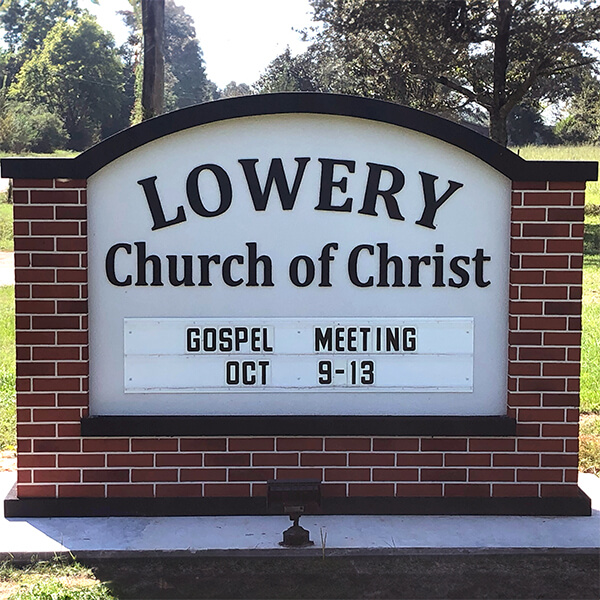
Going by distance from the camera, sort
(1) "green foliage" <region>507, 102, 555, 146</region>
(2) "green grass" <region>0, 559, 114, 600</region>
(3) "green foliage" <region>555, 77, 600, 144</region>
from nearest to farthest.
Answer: (2) "green grass" <region>0, 559, 114, 600</region>
(3) "green foliage" <region>555, 77, 600, 144</region>
(1) "green foliage" <region>507, 102, 555, 146</region>

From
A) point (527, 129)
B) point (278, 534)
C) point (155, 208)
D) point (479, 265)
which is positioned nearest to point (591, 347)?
point (479, 265)

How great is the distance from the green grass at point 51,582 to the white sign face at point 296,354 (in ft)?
Result: 3.32

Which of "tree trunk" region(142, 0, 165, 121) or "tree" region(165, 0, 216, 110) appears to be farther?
"tree" region(165, 0, 216, 110)

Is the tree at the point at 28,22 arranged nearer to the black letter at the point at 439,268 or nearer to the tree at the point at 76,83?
the tree at the point at 76,83

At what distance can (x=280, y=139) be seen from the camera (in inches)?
192

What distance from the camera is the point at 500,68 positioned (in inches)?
960

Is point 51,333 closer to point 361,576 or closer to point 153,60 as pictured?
point 361,576

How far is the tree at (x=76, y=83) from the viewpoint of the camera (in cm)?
6825

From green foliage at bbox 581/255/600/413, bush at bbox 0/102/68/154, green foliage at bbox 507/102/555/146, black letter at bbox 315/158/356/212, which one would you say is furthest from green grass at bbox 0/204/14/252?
green foliage at bbox 507/102/555/146

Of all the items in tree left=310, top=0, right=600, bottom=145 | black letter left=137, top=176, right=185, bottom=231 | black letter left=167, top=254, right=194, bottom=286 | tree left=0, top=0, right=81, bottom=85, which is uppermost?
tree left=0, top=0, right=81, bottom=85

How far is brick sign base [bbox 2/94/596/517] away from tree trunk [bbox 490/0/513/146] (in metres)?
20.1

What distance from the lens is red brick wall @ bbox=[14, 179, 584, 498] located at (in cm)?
485

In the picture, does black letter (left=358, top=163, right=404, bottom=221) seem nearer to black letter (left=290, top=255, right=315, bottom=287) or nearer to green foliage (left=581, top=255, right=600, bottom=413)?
black letter (left=290, top=255, right=315, bottom=287)

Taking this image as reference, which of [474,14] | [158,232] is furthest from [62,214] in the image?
[474,14]
